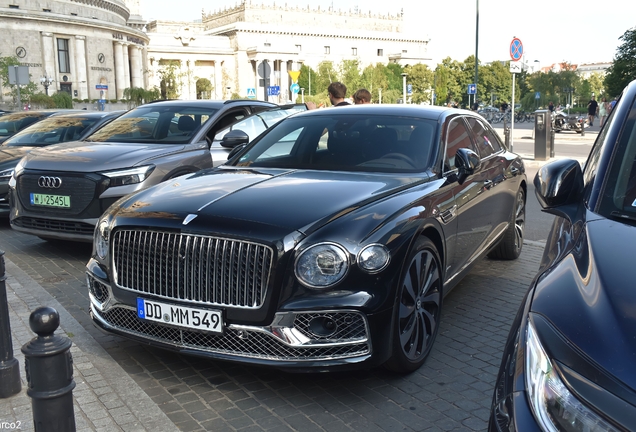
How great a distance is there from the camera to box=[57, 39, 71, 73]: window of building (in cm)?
8531

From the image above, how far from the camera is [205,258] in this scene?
144 inches

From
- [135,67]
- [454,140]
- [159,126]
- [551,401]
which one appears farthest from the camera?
[135,67]

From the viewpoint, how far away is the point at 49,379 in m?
2.41

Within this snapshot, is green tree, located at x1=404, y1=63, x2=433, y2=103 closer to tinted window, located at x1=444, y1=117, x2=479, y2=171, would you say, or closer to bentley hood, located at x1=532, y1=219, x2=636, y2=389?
tinted window, located at x1=444, y1=117, x2=479, y2=171

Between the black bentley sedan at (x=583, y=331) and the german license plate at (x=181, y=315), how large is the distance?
5.73 ft

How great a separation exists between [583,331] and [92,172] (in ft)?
18.9

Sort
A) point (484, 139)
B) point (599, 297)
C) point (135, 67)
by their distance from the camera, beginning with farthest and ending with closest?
point (135, 67) < point (484, 139) < point (599, 297)

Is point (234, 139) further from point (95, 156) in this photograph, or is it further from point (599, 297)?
point (599, 297)

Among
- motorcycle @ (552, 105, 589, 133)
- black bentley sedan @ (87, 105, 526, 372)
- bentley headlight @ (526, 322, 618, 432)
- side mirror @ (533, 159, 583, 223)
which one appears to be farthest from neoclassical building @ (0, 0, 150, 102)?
bentley headlight @ (526, 322, 618, 432)

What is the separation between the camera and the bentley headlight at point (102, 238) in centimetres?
418

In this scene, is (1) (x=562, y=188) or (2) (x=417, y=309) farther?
(2) (x=417, y=309)

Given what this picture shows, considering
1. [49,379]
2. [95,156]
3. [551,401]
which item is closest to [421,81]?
[95,156]

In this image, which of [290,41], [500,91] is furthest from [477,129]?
[290,41]

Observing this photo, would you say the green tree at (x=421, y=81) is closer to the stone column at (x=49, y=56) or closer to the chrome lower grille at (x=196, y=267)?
the stone column at (x=49, y=56)
